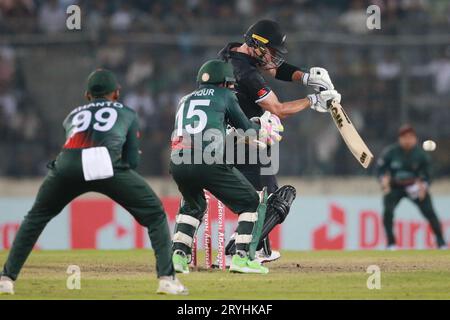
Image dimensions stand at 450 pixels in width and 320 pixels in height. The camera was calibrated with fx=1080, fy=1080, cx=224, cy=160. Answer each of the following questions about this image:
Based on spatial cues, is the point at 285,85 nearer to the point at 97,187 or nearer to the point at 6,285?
the point at 97,187

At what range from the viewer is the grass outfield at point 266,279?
9.95 m

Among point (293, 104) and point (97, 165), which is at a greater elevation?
point (293, 104)

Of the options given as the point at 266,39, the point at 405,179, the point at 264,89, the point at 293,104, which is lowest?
the point at 405,179

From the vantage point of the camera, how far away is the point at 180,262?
1137cm

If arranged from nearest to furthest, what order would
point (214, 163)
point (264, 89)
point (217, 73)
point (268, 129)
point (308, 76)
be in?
point (214, 163), point (217, 73), point (268, 129), point (264, 89), point (308, 76)

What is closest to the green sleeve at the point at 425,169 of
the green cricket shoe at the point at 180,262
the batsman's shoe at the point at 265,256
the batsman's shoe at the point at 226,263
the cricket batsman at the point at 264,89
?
the batsman's shoe at the point at 265,256

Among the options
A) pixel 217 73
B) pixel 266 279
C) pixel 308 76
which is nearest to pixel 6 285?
pixel 266 279

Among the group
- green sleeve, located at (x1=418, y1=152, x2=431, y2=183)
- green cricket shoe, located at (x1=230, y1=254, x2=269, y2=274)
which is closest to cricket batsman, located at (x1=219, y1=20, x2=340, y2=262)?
green cricket shoe, located at (x1=230, y1=254, x2=269, y2=274)

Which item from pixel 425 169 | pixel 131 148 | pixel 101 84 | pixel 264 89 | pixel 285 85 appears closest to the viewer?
pixel 131 148

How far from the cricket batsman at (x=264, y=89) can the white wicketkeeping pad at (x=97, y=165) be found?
2.88 meters

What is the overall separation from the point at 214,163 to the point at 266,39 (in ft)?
6.27

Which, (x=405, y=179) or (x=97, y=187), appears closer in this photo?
(x=97, y=187)

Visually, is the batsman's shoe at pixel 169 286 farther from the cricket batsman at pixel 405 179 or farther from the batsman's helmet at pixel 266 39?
the cricket batsman at pixel 405 179

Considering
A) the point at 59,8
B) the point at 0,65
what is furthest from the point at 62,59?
the point at 59,8
